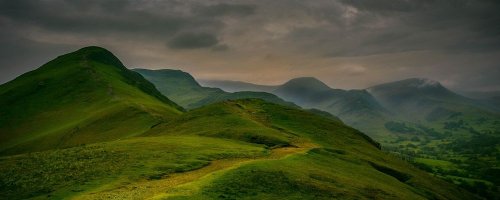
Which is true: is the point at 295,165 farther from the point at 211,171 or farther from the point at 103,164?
the point at 103,164

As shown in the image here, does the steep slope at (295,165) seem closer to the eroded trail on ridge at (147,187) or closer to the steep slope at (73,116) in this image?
the eroded trail on ridge at (147,187)

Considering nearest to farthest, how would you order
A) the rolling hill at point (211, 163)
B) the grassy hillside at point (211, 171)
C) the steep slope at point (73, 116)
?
the grassy hillside at point (211, 171), the rolling hill at point (211, 163), the steep slope at point (73, 116)

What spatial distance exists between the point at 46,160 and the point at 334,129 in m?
72.2

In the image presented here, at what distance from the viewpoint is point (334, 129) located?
357ft

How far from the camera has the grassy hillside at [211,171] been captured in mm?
42625

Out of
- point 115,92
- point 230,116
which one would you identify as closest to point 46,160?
point 230,116

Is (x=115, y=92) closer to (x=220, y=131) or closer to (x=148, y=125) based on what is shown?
(x=148, y=125)

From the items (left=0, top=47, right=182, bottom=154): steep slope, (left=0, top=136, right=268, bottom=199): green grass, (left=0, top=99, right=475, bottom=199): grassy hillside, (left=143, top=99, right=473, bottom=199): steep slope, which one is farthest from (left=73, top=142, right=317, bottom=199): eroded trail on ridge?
(left=0, top=47, right=182, bottom=154): steep slope

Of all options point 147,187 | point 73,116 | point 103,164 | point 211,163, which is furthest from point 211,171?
point 73,116

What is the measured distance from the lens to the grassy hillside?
42625mm

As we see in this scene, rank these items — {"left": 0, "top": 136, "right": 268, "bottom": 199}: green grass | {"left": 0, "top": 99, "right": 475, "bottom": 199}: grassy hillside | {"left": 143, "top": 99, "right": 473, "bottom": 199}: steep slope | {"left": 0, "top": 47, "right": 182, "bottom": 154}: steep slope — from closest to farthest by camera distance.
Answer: {"left": 0, "top": 99, "right": 475, "bottom": 199}: grassy hillside, {"left": 143, "top": 99, "right": 473, "bottom": 199}: steep slope, {"left": 0, "top": 136, "right": 268, "bottom": 199}: green grass, {"left": 0, "top": 47, "right": 182, "bottom": 154}: steep slope

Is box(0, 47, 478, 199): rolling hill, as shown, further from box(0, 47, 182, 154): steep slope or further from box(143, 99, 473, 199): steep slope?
box(0, 47, 182, 154): steep slope

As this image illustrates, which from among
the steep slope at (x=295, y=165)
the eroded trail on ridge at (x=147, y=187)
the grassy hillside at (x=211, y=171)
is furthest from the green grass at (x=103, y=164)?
the steep slope at (x=295, y=165)

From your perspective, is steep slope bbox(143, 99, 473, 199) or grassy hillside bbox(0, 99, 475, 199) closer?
grassy hillside bbox(0, 99, 475, 199)
